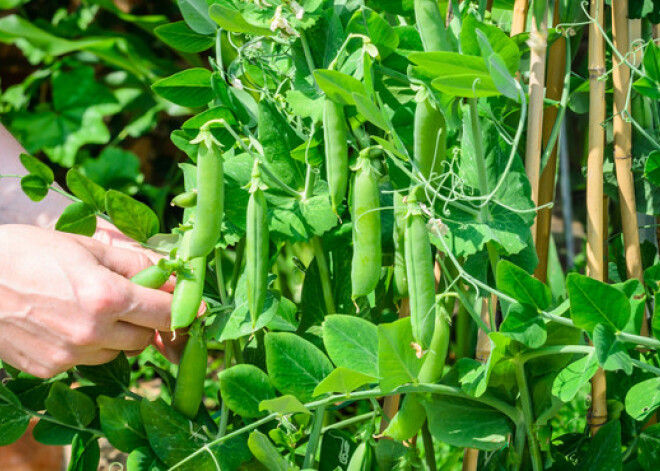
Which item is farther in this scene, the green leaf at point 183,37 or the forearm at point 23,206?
the forearm at point 23,206

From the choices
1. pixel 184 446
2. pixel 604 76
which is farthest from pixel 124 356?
pixel 604 76

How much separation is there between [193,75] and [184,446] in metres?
0.33

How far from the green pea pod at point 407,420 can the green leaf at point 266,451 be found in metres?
0.09

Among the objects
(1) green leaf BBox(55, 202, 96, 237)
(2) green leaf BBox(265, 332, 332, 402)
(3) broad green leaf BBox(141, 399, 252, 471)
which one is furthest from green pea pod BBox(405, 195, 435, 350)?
(1) green leaf BBox(55, 202, 96, 237)

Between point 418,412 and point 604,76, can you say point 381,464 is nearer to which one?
point 418,412

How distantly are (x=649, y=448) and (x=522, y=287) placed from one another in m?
0.21

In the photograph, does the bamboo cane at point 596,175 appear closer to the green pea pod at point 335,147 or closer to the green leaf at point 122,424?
the green pea pod at point 335,147

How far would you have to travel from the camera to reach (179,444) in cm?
67

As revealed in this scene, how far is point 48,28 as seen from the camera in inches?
84.7

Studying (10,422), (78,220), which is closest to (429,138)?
(78,220)

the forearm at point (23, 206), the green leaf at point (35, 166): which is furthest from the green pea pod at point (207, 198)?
the forearm at point (23, 206)

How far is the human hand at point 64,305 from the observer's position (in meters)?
0.63

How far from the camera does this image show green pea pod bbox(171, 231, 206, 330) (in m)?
0.63

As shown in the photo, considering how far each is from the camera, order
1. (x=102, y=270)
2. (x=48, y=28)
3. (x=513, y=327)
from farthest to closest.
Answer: (x=48, y=28), (x=102, y=270), (x=513, y=327)
